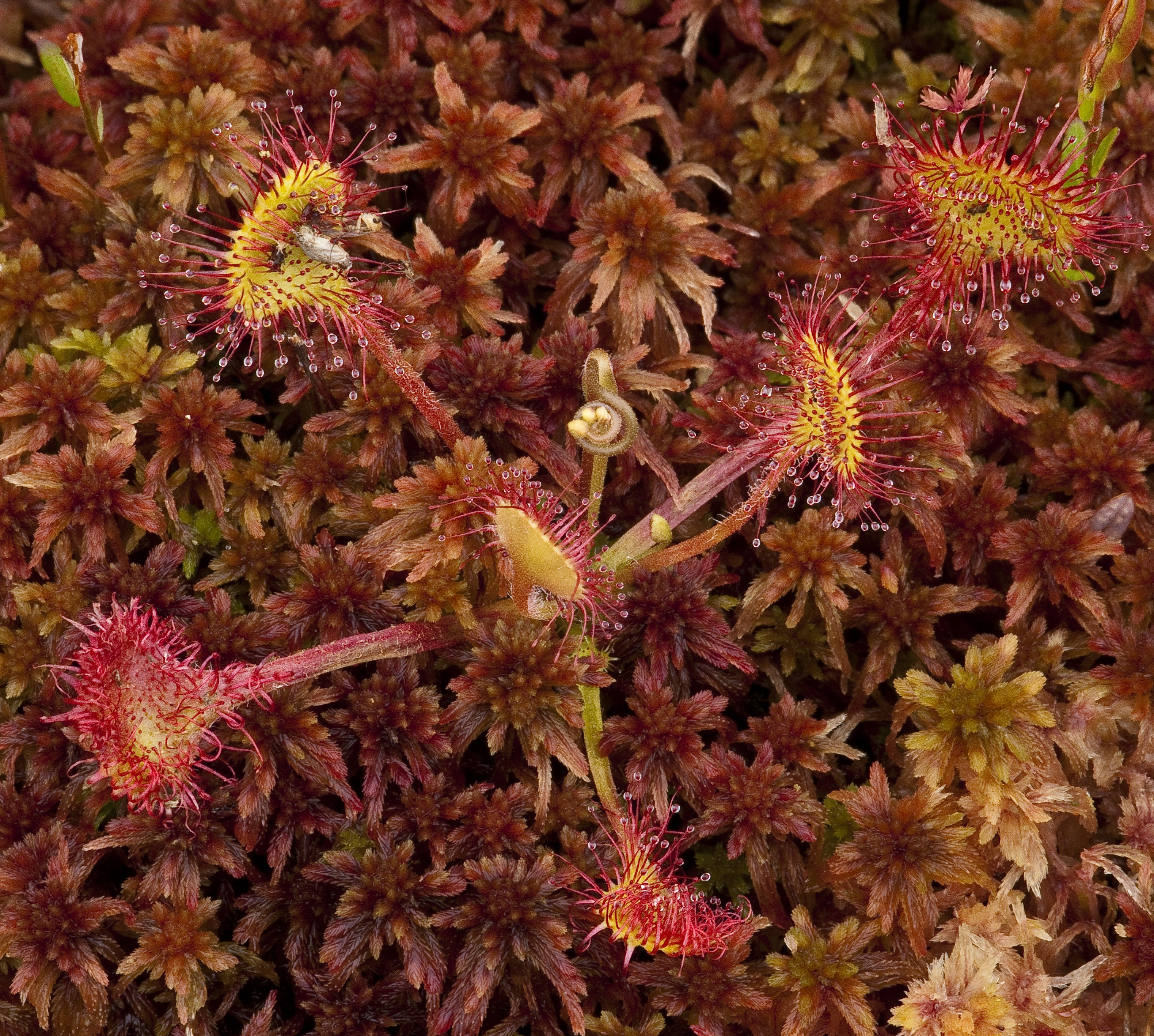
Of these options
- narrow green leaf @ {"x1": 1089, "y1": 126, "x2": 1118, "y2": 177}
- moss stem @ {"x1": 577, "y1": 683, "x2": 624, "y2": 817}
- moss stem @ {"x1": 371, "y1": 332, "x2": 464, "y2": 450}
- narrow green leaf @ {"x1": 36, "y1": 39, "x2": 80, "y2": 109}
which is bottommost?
moss stem @ {"x1": 577, "y1": 683, "x2": 624, "y2": 817}

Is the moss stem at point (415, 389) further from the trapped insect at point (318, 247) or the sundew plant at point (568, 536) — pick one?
the trapped insect at point (318, 247)

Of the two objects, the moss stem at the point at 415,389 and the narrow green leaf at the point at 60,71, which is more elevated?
the narrow green leaf at the point at 60,71

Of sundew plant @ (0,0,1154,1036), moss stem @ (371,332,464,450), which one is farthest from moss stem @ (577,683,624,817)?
moss stem @ (371,332,464,450)

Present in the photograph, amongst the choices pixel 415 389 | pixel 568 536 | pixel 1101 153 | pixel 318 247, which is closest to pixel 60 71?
pixel 318 247

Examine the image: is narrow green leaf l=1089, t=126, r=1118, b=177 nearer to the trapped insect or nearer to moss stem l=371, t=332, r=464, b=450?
moss stem l=371, t=332, r=464, b=450

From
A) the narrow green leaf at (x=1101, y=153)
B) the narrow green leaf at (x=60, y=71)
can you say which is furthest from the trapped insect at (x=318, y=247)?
the narrow green leaf at (x=1101, y=153)

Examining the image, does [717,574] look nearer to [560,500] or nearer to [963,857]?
[560,500]
